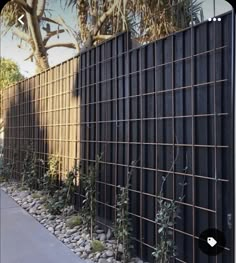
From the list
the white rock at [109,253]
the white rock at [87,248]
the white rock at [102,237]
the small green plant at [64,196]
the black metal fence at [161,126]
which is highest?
the black metal fence at [161,126]

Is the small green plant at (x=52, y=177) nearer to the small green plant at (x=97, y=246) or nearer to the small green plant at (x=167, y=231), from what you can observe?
the small green plant at (x=97, y=246)

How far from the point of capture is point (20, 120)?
23.5 ft

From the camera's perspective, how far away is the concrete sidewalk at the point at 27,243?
3.41m

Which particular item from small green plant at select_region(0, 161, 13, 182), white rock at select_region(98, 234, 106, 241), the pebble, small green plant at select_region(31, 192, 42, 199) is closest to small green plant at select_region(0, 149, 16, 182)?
small green plant at select_region(0, 161, 13, 182)

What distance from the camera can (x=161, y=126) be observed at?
308 centimetres

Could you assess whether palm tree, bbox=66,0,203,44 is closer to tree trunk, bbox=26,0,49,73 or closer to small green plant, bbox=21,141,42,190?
tree trunk, bbox=26,0,49,73

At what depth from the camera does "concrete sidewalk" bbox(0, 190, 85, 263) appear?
3.41m

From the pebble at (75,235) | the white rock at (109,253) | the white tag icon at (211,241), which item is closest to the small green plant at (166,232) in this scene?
the white tag icon at (211,241)

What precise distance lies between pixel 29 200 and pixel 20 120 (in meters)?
1.85

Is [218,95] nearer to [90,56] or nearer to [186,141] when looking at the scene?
[186,141]

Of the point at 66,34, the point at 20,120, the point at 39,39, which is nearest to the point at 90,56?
the point at 66,34

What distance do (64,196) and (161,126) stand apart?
2104mm

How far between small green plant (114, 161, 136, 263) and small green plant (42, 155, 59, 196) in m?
2.03

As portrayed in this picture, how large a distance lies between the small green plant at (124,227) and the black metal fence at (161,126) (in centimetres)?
7
